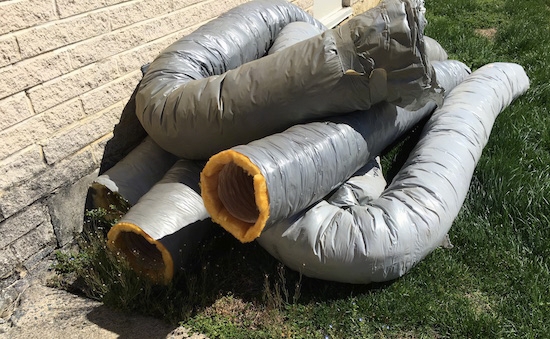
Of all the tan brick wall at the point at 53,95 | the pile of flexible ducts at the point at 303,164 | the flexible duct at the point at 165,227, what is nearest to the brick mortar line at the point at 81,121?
the tan brick wall at the point at 53,95

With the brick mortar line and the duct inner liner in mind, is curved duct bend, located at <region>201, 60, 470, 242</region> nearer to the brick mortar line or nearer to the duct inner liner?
the duct inner liner

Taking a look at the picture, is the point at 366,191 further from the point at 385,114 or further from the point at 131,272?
the point at 131,272

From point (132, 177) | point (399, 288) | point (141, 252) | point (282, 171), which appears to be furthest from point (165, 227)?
point (399, 288)

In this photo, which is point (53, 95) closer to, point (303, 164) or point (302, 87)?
point (302, 87)

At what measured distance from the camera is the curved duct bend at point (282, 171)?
8.23ft

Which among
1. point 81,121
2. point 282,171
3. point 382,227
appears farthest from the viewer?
point 81,121

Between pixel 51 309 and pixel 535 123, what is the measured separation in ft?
13.0

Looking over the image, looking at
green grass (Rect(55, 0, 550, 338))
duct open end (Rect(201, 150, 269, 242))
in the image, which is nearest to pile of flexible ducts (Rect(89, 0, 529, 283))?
duct open end (Rect(201, 150, 269, 242))

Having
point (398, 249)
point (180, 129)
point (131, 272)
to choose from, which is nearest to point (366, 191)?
point (398, 249)

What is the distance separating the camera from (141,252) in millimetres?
3158

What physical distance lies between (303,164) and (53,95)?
157 centimetres

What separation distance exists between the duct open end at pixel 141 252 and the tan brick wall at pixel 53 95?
0.56 metres

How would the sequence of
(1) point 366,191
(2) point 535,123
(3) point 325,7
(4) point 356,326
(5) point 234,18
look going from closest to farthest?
(4) point 356,326 < (1) point 366,191 < (5) point 234,18 < (2) point 535,123 < (3) point 325,7

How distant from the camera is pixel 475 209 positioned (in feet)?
12.0
